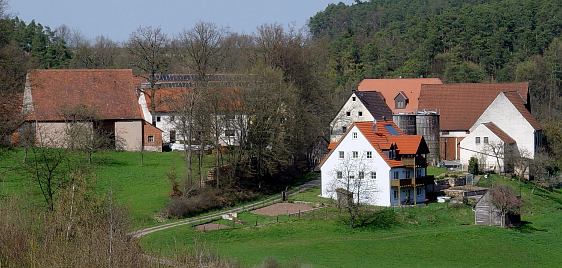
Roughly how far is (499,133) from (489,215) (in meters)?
17.6

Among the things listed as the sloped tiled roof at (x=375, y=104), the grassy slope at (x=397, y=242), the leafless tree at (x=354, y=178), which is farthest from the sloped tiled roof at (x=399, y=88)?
the grassy slope at (x=397, y=242)

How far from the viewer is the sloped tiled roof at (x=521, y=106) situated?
59.0 meters

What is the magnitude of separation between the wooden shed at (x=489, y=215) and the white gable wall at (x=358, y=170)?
545cm

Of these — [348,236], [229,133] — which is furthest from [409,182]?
[229,133]

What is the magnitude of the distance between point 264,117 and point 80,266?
32.1 m

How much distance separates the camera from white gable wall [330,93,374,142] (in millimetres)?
61938

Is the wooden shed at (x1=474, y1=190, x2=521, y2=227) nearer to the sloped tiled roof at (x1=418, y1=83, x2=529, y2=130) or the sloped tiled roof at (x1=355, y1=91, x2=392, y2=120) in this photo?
the sloped tiled roof at (x1=355, y1=91, x2=392, y2=120)

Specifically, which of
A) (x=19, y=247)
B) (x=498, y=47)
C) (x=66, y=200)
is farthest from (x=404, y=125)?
(x=498, y=47)

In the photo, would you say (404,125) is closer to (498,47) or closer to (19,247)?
(19,247)

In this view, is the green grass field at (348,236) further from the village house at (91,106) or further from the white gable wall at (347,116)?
the white gable wall at (347,116)

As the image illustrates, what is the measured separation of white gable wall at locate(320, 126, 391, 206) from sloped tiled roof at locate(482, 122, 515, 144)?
15479 mm

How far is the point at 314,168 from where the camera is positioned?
58.5m

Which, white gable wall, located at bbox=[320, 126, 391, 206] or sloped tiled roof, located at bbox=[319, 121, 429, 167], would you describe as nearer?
white gable wall, located at bbox=[320, 126, 391, 206]

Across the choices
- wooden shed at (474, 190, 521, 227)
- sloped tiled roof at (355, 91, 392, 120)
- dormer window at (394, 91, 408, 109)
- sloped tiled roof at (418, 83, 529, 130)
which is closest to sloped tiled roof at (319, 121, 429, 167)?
wooden shed at (474, 190, 521, 227)
